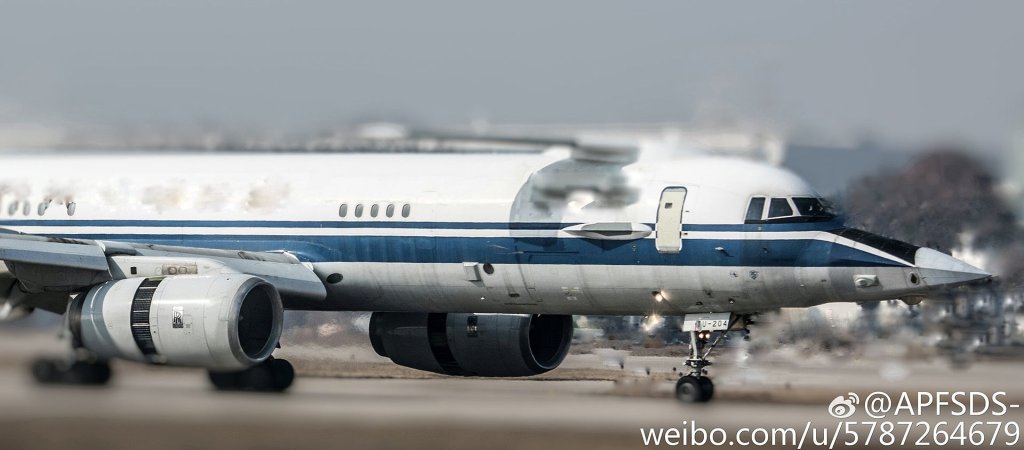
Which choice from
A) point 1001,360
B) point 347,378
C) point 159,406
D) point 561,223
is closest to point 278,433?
point 159,406

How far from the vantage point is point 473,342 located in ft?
82.1

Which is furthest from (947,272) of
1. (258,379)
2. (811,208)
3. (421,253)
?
(258,379)

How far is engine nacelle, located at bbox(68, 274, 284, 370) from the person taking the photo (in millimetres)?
21578

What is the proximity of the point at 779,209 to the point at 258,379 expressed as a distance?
7.59 meters

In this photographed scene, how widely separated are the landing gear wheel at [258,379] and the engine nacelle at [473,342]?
197 centimetres

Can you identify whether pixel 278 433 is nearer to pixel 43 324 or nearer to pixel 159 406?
pixel 159 406

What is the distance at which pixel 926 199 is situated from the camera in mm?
25016

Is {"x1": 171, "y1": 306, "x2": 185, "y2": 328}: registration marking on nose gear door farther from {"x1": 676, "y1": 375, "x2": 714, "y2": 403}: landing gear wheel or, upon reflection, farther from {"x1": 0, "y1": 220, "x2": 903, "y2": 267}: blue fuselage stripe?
{"x1": 676, "y1": 375, "x2": 714, "y2": 403}: landing gear wheel

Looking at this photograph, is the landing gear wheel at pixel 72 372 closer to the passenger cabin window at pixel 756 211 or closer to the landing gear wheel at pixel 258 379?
the landing gear wheel at pixel 258 379

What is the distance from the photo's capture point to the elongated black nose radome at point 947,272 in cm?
2100

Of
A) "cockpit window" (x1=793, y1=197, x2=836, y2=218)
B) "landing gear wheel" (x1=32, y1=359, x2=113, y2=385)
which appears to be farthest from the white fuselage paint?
"landing gear wheel" (x1=32, y1=359, x2=113, y2=385)

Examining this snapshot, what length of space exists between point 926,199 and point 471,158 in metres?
6.83

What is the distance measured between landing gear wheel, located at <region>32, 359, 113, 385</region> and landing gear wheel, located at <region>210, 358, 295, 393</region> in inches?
57.2

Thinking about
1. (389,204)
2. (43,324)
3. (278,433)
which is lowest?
(278,433)
